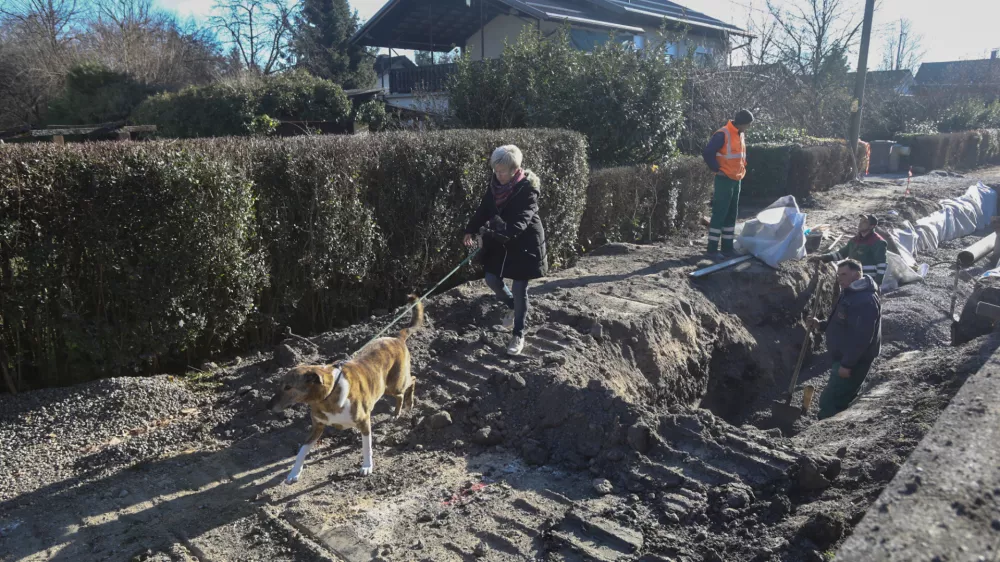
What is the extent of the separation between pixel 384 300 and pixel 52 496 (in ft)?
13.5

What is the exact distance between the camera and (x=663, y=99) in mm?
12766

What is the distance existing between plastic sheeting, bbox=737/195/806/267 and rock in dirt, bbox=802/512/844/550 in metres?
6.77

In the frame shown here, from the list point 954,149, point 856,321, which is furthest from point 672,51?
point 856,321

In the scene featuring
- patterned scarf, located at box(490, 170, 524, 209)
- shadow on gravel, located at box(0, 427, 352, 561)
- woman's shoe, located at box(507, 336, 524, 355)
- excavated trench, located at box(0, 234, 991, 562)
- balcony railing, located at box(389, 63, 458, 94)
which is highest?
balcony railing, located at box(389, 63, 458, 94)

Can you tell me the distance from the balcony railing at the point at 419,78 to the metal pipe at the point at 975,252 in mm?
15713

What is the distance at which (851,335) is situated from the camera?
22.1 feet

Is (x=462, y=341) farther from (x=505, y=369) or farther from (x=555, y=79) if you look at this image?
(x=555, y=79)

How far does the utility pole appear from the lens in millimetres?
18828

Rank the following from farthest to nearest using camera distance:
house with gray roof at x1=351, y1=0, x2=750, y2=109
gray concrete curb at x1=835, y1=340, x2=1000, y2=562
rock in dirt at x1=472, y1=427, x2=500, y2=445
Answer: house with gray roof at x1=351, y1=0, x2=750, y2=109, rock in dirt at x1=472, y1=427, x2=500, y2=445, gray concrete curb at x1=835, y1=340, x2=1000, y2=562

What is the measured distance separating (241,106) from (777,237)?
46.8 feet

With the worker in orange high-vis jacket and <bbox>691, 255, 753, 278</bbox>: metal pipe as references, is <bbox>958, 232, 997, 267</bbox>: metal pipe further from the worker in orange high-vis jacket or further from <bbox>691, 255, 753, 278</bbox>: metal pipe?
the worker in orange high-vis jacket

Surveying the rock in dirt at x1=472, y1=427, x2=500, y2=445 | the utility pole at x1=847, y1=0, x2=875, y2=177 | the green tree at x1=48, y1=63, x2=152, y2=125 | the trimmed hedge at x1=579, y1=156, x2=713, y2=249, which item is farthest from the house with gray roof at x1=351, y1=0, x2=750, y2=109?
the rock in dirt at x1=472, y1=427, x2=500, y2=445

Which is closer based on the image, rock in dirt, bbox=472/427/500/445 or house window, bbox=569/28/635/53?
rock in dirt, bbox=472/427/500/445

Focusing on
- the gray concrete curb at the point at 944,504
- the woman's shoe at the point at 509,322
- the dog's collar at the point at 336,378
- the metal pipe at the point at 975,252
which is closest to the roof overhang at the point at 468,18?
the metal pipe at the point at 975,252
